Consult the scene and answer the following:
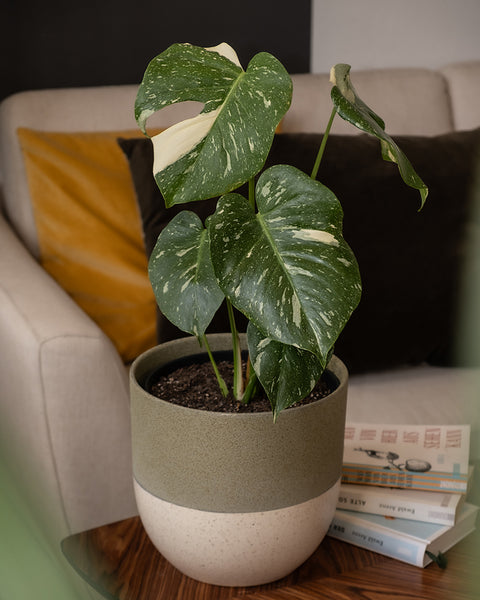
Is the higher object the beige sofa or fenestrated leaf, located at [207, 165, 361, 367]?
fenestrated leaf, located at [207, 165, 361, 367]

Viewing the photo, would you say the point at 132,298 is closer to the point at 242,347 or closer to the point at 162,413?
the point at 242,347

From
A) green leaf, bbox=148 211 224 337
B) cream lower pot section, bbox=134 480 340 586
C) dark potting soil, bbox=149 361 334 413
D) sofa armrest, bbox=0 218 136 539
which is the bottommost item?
sofa armrest, bbox=0 218 136 539

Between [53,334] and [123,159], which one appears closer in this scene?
[53,334]

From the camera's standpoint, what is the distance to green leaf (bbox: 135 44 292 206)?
0.54 meters

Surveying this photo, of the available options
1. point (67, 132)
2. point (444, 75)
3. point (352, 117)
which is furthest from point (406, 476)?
point (444, 75)

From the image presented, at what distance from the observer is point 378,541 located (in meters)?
0.80

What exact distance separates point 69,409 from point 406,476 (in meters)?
0.51

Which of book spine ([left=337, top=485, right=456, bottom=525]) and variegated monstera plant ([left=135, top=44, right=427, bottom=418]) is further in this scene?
book spine ([left=337, top=485, right=456, bottom=525])

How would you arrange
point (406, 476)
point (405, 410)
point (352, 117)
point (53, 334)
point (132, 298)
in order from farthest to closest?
point (132, 298)
point (405, 410)
point (53, 334)
point (406, 476)
point (352, 117)

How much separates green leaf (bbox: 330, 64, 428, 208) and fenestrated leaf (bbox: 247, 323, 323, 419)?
16 centimetres

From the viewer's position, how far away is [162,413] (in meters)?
0.65

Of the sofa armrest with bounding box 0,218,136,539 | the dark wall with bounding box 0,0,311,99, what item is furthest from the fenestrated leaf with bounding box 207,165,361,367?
the dark wall with bounding box 0,0,311,99

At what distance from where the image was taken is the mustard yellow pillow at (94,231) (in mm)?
1411

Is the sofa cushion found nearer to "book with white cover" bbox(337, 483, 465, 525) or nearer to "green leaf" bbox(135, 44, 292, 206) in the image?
"book with white cover" bbox(337, 483, 465, 525)
